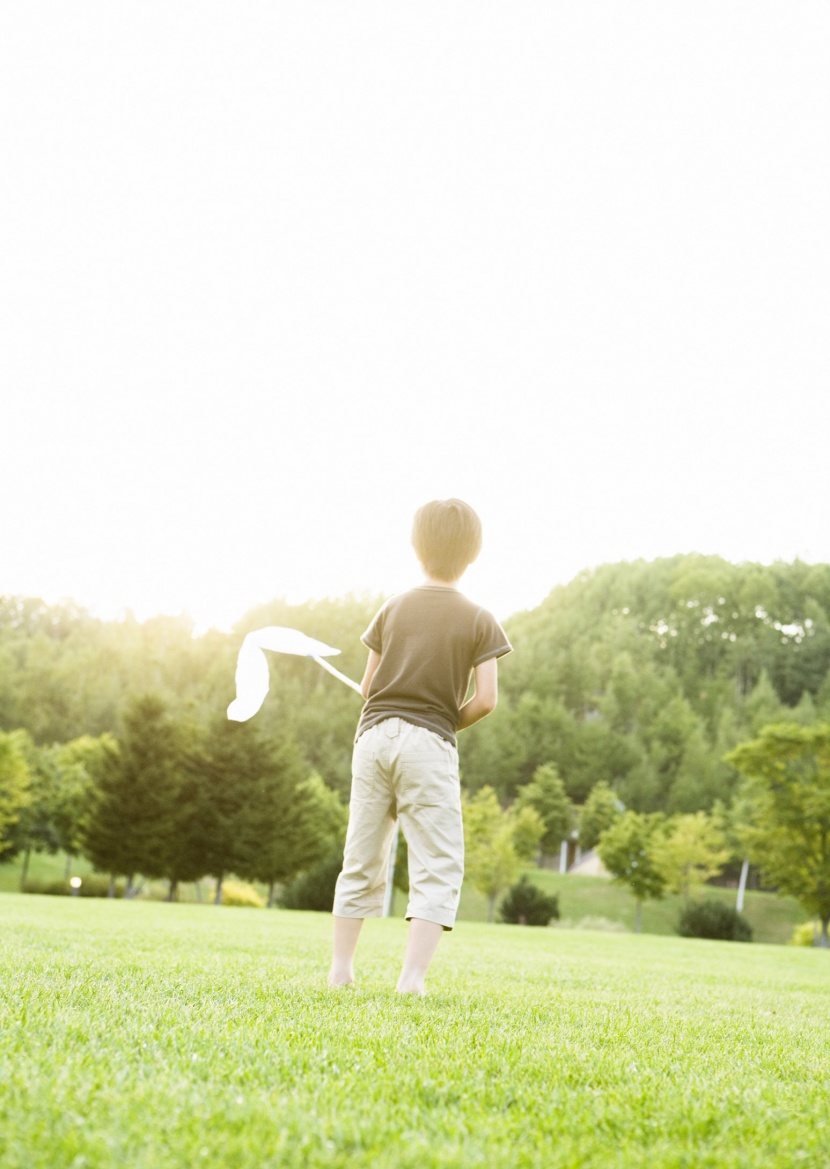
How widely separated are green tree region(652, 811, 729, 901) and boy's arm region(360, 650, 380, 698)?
144 ft

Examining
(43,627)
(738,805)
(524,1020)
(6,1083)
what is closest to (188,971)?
(524,1020)

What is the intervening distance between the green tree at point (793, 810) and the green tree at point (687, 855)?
26.3ft

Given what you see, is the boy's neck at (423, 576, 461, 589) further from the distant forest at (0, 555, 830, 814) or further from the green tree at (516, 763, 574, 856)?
the green tree at (516, 763, 574, 856)

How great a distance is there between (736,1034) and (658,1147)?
217 cm

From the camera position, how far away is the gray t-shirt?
454 centimetres

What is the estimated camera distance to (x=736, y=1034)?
3.98 m

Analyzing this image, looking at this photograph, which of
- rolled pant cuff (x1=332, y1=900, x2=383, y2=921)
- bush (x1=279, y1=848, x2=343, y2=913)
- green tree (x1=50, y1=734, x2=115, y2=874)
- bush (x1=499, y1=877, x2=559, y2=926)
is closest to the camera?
rolled pant cuff (x1=332, y1=900, x2=383, y2=921)

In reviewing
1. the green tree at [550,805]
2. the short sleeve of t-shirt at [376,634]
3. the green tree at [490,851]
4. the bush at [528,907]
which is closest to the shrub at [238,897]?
the green tree at [490,851]

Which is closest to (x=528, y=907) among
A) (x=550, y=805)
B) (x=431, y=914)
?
(x=550, y=805)

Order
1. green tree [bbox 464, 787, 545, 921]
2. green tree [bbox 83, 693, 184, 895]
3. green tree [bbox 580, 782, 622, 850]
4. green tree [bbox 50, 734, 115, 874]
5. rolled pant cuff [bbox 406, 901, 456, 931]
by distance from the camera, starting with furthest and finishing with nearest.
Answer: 1. green tree [bbox 580, 782, 622, 850]
2. green tree [bbox 464, 787, 545, 921]
3. green tree [bbox 50, 734, 115, 874]
4. green tree [bbox 83, 693, 184, 895]
5. rolled pant cuff [bbox 406, 901, 456, 931]

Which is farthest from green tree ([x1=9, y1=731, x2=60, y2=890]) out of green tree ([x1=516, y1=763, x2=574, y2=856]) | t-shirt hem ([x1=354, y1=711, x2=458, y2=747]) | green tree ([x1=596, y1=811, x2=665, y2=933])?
t-shirt hem ([x1=354, y1=711, x2=458, y2=747])

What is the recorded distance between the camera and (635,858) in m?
47.6

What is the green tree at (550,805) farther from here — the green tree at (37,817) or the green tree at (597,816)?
the green tree at (37,817)

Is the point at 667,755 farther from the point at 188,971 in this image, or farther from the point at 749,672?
the point at 188,971
